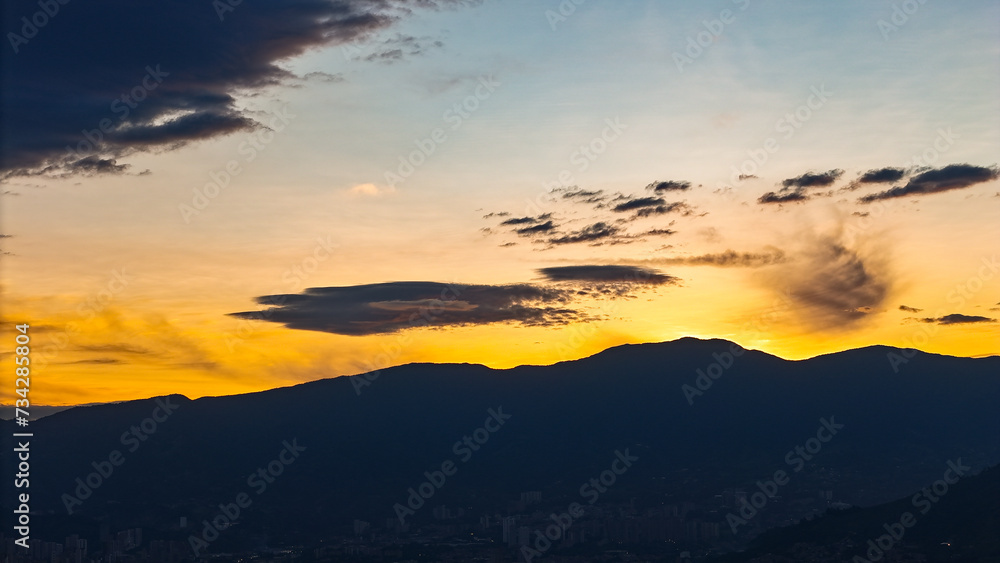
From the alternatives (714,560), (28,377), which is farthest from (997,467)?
(28,377)

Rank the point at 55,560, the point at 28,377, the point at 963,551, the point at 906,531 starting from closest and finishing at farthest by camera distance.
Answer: the point at 28,377
the point at 963,551
the point at 906,531
the point at 55,560

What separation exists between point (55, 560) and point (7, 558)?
11.6 meters

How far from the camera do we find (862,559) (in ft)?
467

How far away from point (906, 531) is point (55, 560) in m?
165

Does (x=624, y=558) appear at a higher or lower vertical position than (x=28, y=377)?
lower

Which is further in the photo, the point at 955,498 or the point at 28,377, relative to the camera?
the point at 955,498

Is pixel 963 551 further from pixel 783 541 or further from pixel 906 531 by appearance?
pixel 783 541

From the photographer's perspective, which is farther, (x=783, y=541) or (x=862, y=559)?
(x=783, y=541)

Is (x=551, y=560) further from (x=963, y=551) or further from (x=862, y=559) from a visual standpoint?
(x=963, y=551)

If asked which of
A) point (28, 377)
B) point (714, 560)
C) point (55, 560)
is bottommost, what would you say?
point (714, 560)

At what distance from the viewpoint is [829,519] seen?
6540 inches

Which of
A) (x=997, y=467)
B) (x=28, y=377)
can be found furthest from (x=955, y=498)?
(x=28, y=377)

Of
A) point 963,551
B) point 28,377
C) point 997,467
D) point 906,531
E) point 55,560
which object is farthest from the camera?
point 55,560

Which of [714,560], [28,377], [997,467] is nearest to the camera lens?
[28,377]
